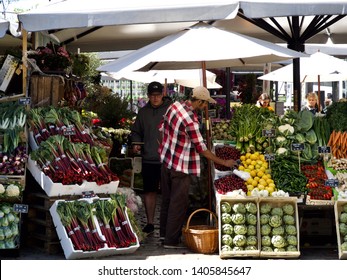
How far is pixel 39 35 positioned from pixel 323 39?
5034mm

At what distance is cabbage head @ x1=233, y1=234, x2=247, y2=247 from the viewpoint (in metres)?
7.50

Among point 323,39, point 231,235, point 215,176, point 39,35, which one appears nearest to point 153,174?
point 215,176

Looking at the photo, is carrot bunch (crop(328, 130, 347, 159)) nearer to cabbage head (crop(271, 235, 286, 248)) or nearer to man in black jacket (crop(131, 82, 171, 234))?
cabbage head (crop(271, 235, 286, 248))

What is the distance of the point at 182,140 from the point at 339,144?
1670 millimetres

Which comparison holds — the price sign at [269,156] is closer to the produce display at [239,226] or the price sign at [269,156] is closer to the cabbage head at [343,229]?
the produce display at [239,226]

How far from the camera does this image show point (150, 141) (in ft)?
29.4

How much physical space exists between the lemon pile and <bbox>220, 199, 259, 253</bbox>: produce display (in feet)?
0.66

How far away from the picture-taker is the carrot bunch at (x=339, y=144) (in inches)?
316

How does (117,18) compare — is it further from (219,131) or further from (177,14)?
(219,131)

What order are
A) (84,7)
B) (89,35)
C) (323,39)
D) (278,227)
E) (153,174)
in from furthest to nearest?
(323,39), (89,35), (153,174), (84,7), (278,227)

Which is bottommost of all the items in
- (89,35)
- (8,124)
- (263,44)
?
(8,124)

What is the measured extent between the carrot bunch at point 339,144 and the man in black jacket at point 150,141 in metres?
2.02

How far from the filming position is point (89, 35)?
11.6 m

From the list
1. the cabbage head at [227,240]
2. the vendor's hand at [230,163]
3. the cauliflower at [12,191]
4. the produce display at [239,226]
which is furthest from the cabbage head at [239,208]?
the cauliflower at [12,191]
